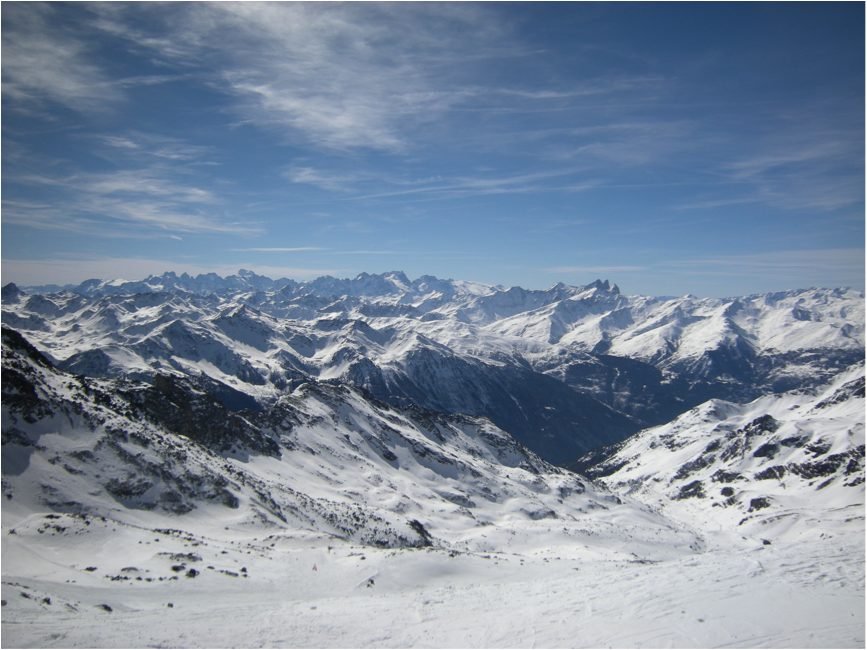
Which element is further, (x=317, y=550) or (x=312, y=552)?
(x=317, y=550)

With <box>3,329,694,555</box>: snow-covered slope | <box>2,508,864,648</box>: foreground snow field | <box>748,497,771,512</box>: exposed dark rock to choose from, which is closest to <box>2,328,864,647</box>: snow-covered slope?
<box>2,508,864,648</box>: foreground snow field

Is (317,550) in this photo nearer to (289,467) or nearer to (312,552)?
(312,552)

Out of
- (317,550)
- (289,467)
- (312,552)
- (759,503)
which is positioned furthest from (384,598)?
(759,503)

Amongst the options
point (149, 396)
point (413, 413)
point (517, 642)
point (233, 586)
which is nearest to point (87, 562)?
point (233, 586)

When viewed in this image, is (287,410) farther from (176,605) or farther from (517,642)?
(517,642)

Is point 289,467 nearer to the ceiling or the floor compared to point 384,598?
nearer to the floor

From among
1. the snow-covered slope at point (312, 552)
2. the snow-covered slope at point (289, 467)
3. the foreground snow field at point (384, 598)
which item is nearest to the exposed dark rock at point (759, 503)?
the snow-covered slope at point (312, 552)

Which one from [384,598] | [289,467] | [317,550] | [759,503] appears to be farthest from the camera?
[759,503]

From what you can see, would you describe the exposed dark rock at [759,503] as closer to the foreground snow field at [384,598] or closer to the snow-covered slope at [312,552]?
the snow-covered slope at [312,552]
